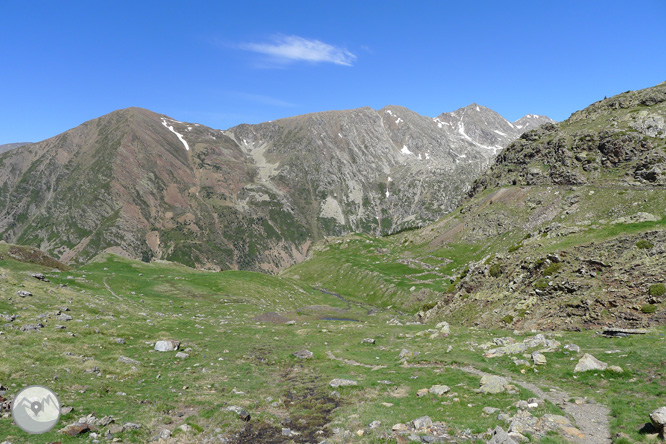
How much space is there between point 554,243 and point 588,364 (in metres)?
36.4

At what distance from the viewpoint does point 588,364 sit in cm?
2667

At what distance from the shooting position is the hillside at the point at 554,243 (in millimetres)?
43406

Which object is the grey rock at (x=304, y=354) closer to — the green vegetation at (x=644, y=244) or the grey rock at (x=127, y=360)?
the grey rock at (x=127, y=360)

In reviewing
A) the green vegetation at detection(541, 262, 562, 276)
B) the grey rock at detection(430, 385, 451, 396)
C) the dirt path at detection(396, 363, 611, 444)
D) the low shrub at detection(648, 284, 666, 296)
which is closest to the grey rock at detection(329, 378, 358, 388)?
the grey rock at detection(430, 385, 451, 396)

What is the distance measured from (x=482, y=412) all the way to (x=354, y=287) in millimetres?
137697

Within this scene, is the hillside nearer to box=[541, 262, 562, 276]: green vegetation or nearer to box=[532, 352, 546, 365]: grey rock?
box=[541, 262, 562, 276]: green vegetation

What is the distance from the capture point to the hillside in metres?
43.4

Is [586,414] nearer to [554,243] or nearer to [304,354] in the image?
[304,354]

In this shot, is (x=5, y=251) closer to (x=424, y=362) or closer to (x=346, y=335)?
(x=346, y=335)

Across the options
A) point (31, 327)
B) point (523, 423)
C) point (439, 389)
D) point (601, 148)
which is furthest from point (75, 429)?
point (601, 148)

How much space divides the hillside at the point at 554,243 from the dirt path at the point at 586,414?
22.1 meters

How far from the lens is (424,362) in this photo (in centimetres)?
3456

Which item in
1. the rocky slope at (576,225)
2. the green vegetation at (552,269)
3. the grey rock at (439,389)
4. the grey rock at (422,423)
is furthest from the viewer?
the green vegetation at (552,269)

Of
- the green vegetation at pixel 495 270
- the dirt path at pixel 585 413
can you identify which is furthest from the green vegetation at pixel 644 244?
the dirt path at pixel 585 413
